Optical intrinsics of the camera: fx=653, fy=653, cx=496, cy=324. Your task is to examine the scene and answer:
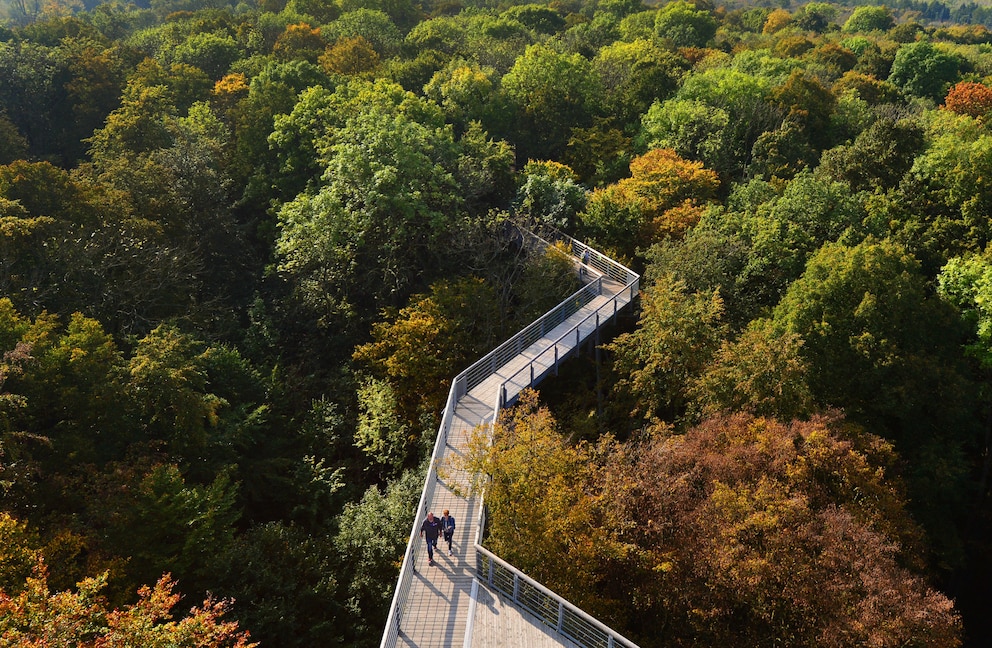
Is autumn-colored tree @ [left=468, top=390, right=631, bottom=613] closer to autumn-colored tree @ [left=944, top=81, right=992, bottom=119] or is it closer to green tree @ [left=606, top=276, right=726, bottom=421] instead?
green tree @ [left=606, top=276, right=726, bottom=421]

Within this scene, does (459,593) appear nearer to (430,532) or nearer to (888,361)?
(430,532)

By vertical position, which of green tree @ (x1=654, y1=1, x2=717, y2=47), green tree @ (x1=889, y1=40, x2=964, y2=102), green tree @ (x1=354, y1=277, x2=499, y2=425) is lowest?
green tree @ (x1=889, y1=40, x2=964, y2=102)

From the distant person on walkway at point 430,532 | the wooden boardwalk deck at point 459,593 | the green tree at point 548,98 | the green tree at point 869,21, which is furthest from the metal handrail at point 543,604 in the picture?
the green tree at point 869,21

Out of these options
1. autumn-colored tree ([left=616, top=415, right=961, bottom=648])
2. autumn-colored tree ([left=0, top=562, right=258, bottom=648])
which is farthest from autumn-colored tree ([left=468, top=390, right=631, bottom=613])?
autumn-colored tree ([left=0, top=562, right=258, bottom=648])

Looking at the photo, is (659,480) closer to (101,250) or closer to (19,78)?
(101,250)

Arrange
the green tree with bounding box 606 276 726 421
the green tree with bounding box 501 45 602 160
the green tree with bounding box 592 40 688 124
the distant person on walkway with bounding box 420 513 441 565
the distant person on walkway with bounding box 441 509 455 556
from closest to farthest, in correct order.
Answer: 1. the distant person on walkway with bounding box 420 513 441 565
2. the distant person on walkway with bounding box 441 509 455 556
3. the green tree with bounding box 606 276 726 421
4. the green tree with bounding box 501 45 602 160
5. the green tree with bounding box 592 40 688 124

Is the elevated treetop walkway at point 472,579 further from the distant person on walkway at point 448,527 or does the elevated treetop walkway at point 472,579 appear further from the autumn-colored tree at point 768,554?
the autumn-colored tree at point 768,554
